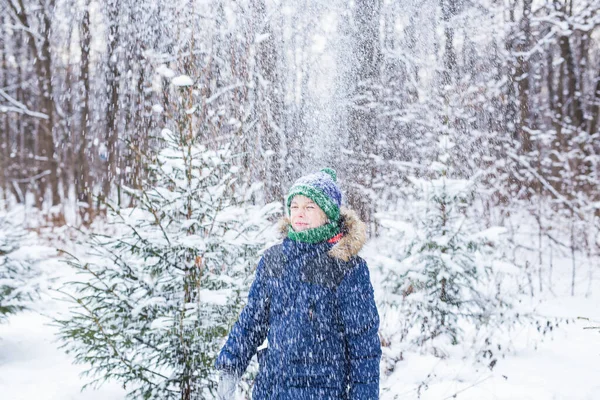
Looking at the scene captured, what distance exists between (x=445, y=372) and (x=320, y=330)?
2.80 metres

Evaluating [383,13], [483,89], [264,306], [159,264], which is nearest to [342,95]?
[383,13]

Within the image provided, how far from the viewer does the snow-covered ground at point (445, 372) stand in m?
3.76

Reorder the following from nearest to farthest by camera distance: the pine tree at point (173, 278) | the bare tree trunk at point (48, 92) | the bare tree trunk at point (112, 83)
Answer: the pine tree at point (173, 278), the bare tree trunk at point (112, 83), the bare tree trunk at point (48, 92)

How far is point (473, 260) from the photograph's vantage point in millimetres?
4621

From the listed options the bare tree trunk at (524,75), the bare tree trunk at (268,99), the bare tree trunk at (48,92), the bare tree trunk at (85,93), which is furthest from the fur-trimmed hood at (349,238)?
the bare tree trunk at (48,92)

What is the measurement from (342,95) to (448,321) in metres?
8.10

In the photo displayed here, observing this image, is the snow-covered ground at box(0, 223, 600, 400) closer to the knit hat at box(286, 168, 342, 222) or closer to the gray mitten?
the gray mitten

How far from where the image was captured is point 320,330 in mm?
1925

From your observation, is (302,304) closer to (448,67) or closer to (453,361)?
(453,361)

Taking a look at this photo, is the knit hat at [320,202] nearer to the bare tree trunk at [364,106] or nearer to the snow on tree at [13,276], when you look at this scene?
the snow on tree at [13,276]

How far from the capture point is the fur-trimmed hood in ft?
6.28

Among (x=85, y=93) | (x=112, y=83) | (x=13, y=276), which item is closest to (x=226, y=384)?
(x=13, y=276)

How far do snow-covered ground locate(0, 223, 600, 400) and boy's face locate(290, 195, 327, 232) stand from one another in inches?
76.1

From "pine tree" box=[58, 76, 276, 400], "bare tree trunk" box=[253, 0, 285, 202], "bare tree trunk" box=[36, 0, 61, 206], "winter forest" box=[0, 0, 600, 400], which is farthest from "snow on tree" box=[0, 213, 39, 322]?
"bare tree trunk" box=[36, 0, 61, 206]
